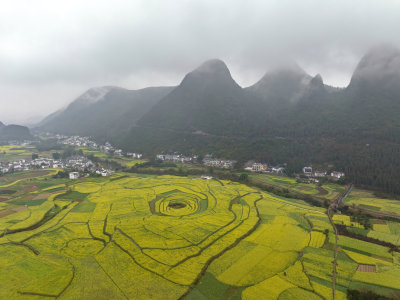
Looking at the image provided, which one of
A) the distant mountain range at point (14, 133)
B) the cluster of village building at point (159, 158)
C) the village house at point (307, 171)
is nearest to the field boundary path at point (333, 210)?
the cluster of village building at point (159, 158)

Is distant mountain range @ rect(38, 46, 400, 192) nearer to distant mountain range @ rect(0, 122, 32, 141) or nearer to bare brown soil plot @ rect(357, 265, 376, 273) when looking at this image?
bare brown soil plot @ rect(357, 265, 376, 273)

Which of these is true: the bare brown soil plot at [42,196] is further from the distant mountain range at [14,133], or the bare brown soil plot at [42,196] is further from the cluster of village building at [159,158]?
the distant mountain range at [14,133]

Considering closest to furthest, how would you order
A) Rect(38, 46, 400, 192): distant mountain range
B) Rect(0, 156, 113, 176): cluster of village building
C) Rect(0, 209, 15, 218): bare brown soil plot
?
Rect(0, 209, 15, 218): bare brown soil plot, Rect(38, 46, 400, 192): distant mountain range, Rect(0, 156, 113, 176): cluster of village building

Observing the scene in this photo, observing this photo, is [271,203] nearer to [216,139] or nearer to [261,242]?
[261,242]

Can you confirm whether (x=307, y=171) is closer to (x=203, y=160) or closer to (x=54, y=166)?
(x=203, y=160)

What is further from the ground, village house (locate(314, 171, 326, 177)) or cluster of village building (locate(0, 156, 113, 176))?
cluster of village building (locate(0, 156, 113, 176))

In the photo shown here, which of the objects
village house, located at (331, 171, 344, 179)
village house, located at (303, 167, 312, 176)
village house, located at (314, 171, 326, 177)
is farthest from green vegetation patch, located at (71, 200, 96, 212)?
village house, located at (331, 171, 344, 179)

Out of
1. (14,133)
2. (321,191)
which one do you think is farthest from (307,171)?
(14,133)
